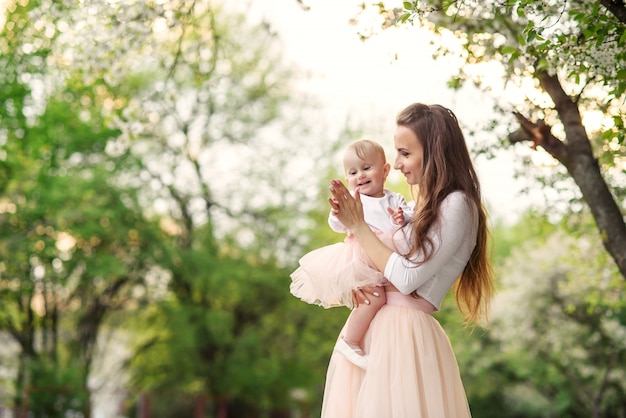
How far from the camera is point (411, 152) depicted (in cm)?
404

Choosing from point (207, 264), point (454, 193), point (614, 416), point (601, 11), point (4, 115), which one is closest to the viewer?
point (454, 193)

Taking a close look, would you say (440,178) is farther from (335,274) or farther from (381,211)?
(335,274)

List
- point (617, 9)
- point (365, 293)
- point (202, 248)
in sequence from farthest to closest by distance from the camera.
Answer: point (202, 248) < point (617, 9) < point (365, 293)

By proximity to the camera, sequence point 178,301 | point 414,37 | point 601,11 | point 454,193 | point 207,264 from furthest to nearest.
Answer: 1. point 178,301
2. point 207,264
3. point 414,37
4. point 601,11
5. point 454,193

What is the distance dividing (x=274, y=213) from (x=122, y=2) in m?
16.7

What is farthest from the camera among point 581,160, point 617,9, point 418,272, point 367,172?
point 581,160

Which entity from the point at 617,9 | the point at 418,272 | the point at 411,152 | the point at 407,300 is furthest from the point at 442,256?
the point at 617,9

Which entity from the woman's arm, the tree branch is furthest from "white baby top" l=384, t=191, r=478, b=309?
the tree branch

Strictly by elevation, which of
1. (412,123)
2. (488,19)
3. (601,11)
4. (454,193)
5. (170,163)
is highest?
(170,163)

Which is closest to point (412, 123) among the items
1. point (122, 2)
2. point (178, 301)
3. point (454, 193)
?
point (454, 193)

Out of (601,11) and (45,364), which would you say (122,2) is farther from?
(45,364)

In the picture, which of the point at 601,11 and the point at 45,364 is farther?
the point at 45,364

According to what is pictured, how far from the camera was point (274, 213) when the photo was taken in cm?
2333

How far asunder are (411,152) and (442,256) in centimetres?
55
